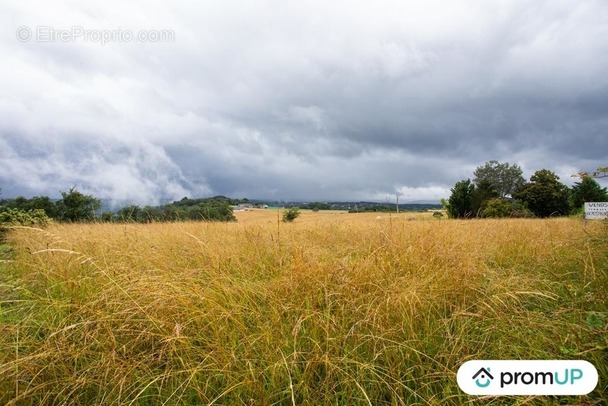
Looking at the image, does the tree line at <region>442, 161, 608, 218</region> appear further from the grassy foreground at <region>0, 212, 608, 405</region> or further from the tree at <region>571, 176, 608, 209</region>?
the grassy foreground at <region>0, 212, 608, 405</region>

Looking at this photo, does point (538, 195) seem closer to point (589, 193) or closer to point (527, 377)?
point (589, 193)

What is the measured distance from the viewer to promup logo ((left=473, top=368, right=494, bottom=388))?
160 cm

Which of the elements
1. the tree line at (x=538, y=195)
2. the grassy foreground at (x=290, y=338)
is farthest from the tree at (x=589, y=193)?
the grassy foreground at (x=290, y=338)

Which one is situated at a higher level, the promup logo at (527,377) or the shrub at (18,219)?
the shrub at (18,219)

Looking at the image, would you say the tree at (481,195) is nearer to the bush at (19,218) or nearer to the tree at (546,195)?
the tree at (546,195)

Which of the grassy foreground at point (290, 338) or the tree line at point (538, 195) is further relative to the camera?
the tree line at point (538, 195)

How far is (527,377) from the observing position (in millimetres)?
1681

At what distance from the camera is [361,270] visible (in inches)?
109

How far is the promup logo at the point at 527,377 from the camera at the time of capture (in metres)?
1.58

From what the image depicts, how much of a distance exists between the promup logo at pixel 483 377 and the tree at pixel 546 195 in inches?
2016

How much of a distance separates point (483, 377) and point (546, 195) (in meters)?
53.4

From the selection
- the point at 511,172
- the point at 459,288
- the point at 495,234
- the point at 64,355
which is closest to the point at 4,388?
the point at 64,355

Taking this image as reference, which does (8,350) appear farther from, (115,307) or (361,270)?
(361,270)

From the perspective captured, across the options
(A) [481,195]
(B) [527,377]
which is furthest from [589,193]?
(B) [527,377]
